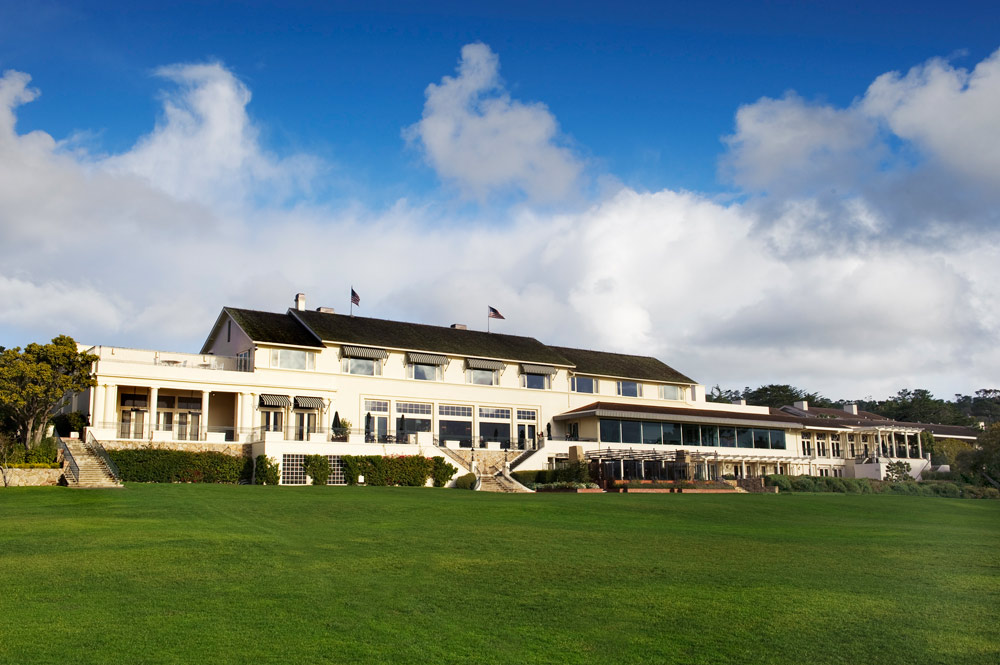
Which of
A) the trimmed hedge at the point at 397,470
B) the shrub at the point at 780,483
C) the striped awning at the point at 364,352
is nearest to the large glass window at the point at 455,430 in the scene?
the striped awning at the point at 364,352

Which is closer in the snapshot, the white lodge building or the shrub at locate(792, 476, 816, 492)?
the white lodge building

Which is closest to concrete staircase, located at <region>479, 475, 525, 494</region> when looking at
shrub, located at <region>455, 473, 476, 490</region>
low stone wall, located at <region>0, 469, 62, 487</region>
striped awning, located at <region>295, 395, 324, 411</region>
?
shrub, located at <region>455, 473, 476, 490</region>

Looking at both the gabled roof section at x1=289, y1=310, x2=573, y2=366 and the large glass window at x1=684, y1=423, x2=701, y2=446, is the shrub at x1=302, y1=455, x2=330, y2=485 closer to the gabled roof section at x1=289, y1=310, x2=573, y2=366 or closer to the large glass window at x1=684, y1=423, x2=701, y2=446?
the gabled roof section at x1=289, y1=310, x2=573, y2=366

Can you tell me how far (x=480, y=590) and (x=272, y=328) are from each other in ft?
132

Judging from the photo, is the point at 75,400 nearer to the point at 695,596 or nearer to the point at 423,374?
the point at 423,374

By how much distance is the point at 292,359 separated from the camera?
160 ft

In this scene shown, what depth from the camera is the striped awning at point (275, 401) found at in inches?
1832

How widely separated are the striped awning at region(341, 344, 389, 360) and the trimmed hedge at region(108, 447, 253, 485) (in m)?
9.99

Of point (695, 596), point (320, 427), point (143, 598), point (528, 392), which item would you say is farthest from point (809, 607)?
point (528, 392)

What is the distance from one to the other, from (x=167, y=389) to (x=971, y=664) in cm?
4315

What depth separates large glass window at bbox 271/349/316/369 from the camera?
158 feet

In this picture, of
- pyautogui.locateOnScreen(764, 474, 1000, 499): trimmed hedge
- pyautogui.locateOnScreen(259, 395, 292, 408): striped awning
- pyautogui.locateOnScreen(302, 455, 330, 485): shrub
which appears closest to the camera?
pyautogui.locateOnScreen(302, 455, 330, 485): shrub

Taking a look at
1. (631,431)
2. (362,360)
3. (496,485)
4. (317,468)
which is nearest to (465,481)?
(496,485)

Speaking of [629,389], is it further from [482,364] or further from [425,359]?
[425,359]
